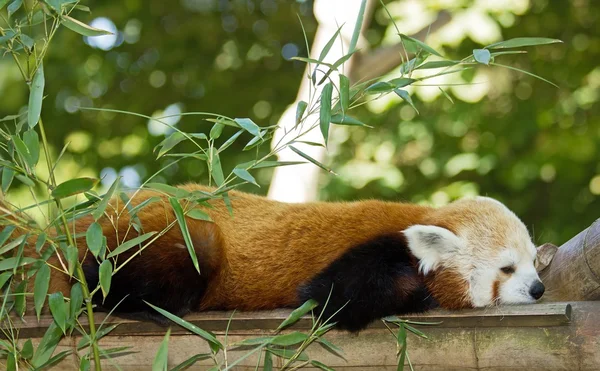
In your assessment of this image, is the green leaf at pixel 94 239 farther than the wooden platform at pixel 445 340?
No

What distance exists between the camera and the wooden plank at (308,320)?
7.39 feet

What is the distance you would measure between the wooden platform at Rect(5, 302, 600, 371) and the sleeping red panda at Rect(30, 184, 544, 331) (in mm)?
79

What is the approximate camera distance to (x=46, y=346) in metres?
2.22

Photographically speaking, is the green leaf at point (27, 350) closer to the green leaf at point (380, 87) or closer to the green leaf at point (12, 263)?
the green leaf at point (12, 263)

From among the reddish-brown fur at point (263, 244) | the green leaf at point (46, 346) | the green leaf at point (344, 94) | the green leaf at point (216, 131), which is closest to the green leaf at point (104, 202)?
the green leaf at point (216, 131)

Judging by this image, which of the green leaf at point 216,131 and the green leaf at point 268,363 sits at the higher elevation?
the green leaf at point 216,131

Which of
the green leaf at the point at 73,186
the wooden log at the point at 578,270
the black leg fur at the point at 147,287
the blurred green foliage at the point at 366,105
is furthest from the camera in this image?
the blurred green foliage at the point at 366,105

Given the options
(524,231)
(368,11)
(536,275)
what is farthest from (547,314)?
(368,11)

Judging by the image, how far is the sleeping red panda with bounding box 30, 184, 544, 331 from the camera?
2533 millimetres

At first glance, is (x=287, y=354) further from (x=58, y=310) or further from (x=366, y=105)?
(x=366, y=105)

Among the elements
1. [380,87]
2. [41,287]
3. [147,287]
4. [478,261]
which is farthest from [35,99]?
[478,261]

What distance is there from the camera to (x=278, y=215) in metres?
2.86

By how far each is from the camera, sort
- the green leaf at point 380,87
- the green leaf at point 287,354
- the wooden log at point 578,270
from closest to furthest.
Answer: the green leaf at point 380,87 → the green leaf at point 287,354 → the wooden log at point 578,270

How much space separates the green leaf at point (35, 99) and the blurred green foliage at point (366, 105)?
3933 millimetres
